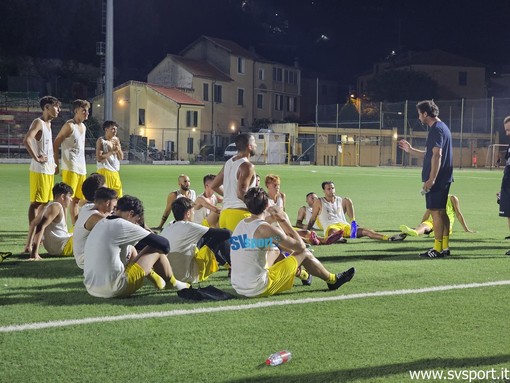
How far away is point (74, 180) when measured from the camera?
11.1 m

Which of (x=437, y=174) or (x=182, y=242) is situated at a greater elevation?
(x=437, y=174)

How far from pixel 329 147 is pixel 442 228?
52.0 m

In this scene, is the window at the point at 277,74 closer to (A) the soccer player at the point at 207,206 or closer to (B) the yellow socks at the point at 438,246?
(A) the soccer player at the point at 207,206

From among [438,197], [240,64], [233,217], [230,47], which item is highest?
[230,47]

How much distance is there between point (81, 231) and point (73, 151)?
3210mm

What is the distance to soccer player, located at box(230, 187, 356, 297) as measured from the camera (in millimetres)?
6773

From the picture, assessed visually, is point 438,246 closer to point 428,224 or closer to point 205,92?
point 428,224

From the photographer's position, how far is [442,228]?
10.0 metres

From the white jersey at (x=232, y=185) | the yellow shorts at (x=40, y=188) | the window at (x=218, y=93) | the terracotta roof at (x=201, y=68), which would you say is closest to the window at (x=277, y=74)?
the terracotta roof at (x=201, y=68)

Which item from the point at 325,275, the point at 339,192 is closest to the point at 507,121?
the point at 325,275

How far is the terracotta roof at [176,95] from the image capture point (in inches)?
2616

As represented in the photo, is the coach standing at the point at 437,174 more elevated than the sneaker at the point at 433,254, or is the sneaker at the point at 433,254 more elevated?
the coach standing at the point at 437,174

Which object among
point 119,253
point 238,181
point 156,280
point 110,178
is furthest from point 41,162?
point 119,253

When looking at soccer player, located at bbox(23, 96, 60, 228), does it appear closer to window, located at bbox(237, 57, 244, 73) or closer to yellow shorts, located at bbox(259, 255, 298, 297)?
yellow shorts, located at bbox(259, 255, 298, 297)
